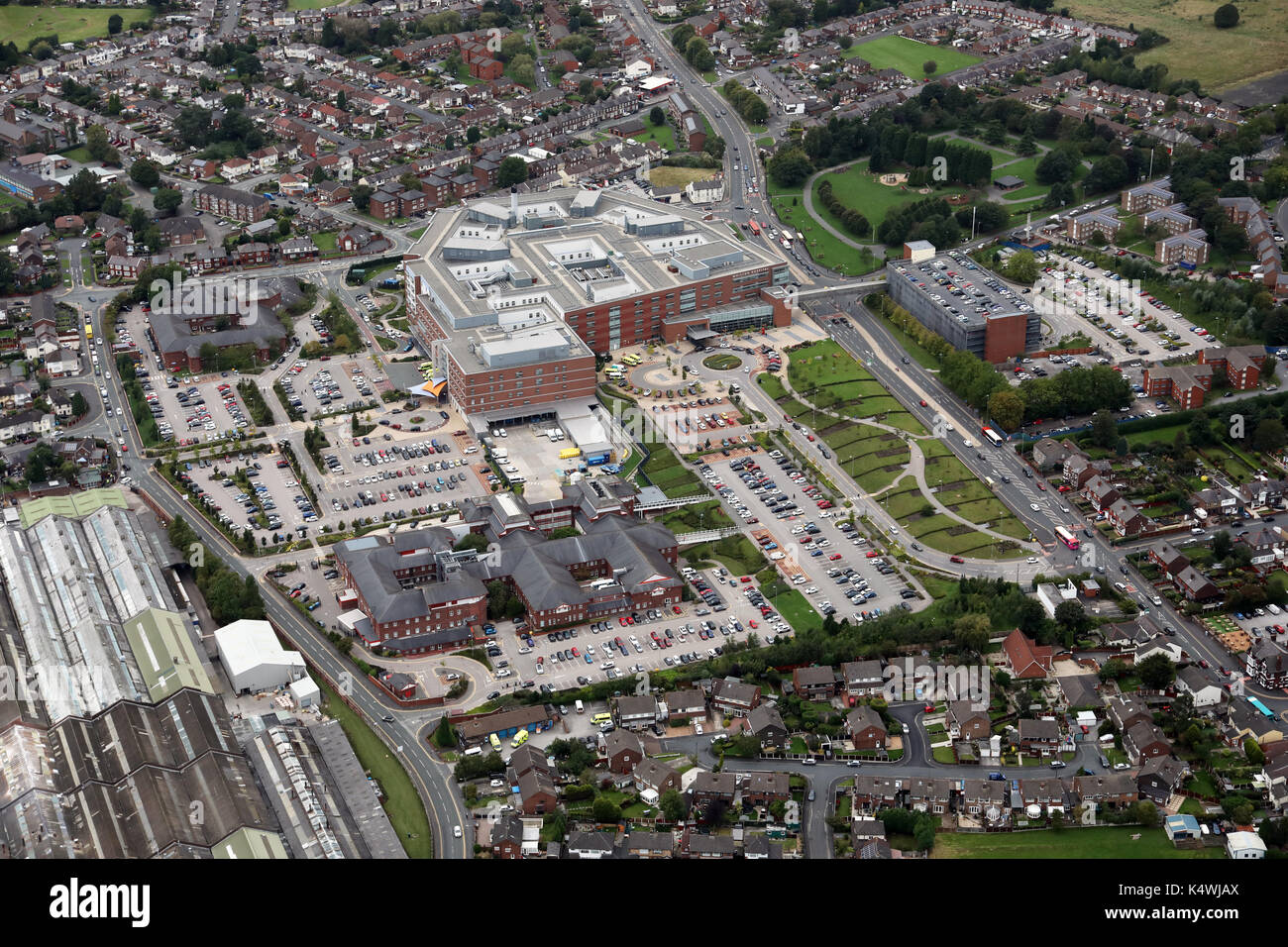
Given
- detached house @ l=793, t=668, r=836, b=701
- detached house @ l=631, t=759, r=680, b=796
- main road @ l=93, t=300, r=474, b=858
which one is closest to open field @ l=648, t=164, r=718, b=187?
main road @ l=93, t=300, r=474, b=858

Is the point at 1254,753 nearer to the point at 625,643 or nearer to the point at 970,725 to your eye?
the point at 970,725

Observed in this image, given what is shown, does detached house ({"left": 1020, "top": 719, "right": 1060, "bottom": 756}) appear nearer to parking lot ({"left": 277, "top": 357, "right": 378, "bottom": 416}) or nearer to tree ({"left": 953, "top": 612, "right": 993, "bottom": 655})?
tree ({"left": 953, "top": 612, "right": 993, "bottom": 655})

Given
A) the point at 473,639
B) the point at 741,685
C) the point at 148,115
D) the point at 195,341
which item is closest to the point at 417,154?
the point at 148,115

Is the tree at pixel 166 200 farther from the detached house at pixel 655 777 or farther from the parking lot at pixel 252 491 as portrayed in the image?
the detached house at pixel 655 777

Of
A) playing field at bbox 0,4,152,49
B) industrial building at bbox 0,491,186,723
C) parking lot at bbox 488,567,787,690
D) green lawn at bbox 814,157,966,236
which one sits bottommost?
parking lot at bbox 488,567,787,690

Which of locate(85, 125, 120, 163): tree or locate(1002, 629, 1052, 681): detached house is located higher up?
locate(85, 125, 120, 163): tree

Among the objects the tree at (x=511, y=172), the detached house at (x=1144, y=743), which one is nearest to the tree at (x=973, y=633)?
the detached house at (x=1144, y=743)
